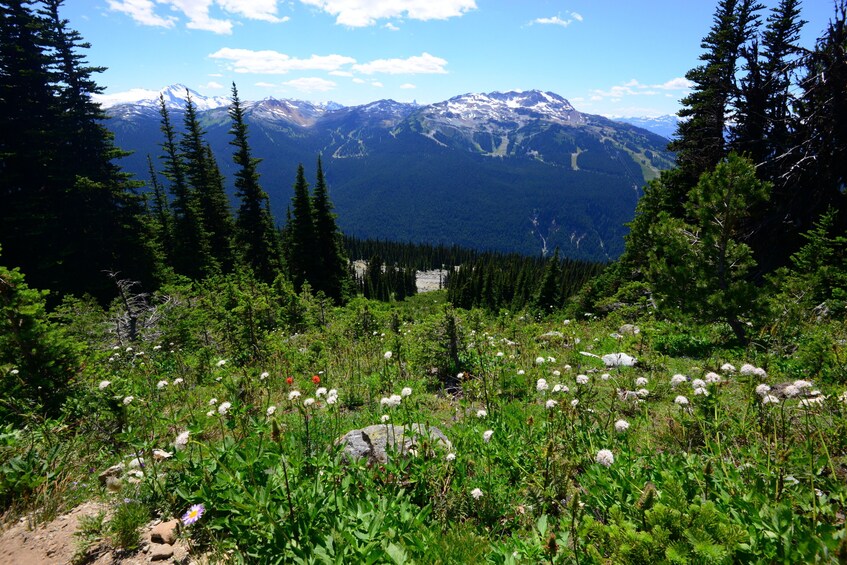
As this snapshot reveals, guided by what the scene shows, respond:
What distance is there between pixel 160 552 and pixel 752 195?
42.0 feet

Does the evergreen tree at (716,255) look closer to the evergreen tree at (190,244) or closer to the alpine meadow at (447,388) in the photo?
the alpine meadow at (447,388)

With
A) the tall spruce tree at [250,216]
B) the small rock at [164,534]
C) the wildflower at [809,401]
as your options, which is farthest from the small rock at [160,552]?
the tall spruce tree at [250,216]

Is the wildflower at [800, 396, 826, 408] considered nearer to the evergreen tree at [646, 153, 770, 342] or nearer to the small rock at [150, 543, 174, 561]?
the small rock at [150, 543, 174, 561]

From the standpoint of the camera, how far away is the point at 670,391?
664 centimetres

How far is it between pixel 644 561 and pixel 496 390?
193 inches

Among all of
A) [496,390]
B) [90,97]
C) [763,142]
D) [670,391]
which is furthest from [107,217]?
[763,142]

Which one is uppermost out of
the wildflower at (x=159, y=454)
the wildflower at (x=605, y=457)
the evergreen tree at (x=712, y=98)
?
Result: the evergreen tree at (x=712, y=98)

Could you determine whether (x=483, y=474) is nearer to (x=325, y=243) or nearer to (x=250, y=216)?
(x=325, y=243)

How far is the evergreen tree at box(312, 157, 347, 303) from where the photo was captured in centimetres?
3238

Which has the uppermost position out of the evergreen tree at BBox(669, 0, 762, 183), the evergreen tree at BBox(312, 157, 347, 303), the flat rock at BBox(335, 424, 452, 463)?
the evergreen tree at BBox(669, 0, 762, 183)

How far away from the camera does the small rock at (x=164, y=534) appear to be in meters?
3.21

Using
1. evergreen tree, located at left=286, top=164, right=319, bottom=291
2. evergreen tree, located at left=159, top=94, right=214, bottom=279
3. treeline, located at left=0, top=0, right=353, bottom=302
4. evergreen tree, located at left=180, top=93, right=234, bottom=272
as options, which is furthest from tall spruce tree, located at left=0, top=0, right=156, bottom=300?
evergreen tree, located at left=286, top=164, right=319, bottom=291

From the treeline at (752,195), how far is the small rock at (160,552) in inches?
444

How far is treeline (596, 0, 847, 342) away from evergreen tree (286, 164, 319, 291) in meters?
23.0
